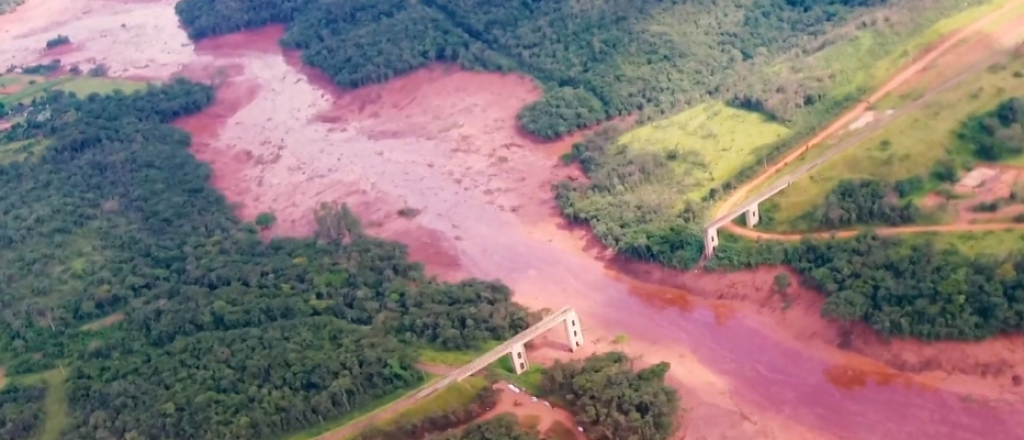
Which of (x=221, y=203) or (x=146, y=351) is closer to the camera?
(x=146, y=351)

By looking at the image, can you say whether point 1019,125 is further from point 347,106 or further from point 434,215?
Answer: point 347,106

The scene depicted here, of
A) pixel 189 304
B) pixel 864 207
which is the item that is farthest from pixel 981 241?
pixel 189 304

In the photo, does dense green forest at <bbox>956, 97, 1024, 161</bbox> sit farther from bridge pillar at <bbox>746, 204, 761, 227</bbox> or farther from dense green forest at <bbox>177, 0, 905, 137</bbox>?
bridge pillar at <bbox>746, 204, 761, 227</bbox>

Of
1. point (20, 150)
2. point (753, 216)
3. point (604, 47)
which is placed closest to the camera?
point (753, 216)

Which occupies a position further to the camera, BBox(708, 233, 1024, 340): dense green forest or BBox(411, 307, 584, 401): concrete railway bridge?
BBox(411, 307, 584, 401): concrete railway bridge

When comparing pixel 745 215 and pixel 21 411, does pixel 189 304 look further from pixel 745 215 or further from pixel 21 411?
pixel 745 215

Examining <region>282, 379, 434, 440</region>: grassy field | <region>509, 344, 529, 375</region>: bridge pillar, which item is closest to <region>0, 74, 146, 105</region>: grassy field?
<region>282, 379, 434, 440</region>: grassy field

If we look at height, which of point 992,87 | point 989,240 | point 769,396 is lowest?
point 769,396

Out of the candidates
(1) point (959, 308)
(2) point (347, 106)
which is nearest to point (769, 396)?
(1) point (959, 308)
